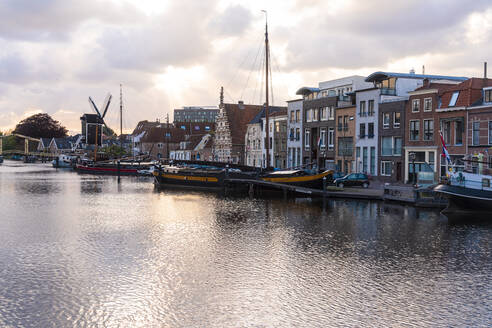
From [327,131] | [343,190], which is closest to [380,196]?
[343,190]

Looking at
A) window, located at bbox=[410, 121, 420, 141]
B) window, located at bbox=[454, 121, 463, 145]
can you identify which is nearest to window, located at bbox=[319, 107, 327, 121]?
window, located at bbox=[410, 121, 420, 141]

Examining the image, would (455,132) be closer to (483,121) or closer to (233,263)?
(483,121)

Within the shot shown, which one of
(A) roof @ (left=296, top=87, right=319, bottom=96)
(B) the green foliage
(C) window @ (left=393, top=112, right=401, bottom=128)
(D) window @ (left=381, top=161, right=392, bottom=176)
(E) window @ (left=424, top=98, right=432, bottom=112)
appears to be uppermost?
(A) roof @ (left=296, top=87, right=319, bottom=96)

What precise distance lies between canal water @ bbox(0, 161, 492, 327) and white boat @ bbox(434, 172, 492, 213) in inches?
79.9

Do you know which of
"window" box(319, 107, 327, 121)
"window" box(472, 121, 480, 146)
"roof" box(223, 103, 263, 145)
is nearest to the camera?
"window" box(472, 121, 480, 146)

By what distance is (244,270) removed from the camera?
2236 cm

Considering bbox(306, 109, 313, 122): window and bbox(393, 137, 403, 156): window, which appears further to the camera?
bbox(306, 109, 313, 122): window

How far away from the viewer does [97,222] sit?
119 ft

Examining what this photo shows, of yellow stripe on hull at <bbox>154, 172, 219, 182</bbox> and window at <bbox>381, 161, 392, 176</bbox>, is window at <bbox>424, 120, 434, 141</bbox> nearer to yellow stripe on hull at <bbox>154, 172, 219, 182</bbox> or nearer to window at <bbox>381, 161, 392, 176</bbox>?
window at <bbox>381, 161, 392, 176</bbox>

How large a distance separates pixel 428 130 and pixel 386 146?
737cm

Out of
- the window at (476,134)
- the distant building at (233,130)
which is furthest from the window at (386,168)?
the distant building at (233,130)

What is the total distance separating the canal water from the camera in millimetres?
16844

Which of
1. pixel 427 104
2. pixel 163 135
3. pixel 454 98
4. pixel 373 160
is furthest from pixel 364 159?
pixel 163 135

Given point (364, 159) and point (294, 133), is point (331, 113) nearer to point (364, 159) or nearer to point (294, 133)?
point (294, 133)
